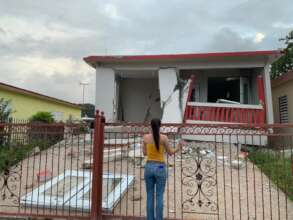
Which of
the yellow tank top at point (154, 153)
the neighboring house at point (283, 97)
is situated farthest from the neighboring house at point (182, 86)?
the yellow tank top at point (154, 153)

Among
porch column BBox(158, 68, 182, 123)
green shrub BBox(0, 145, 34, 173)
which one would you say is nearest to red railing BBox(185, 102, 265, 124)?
porch column BBox(158, 68, 182, 123)

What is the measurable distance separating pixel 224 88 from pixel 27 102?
462 inches

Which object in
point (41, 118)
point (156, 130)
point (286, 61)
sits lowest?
point (156, 130)

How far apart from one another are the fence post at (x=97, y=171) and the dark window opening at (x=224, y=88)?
8540 millimetres

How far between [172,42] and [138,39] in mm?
1816

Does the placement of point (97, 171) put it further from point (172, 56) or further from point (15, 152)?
point (172, 56)

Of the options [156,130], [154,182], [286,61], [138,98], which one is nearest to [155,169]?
[154,182]

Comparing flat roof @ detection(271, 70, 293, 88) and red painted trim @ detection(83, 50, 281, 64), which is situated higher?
red painted trim @ detection(83, 50, 281, 64)

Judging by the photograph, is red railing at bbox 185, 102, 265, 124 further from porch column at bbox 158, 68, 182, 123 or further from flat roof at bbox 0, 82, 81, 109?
flat roof at bbox 0, 82, 81, 109

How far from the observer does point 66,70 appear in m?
15.5

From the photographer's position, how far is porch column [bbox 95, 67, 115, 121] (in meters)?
10.1

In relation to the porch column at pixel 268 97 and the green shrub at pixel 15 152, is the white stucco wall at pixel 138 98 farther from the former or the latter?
the green shrub at pixel 15 152

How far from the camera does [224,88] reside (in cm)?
1370

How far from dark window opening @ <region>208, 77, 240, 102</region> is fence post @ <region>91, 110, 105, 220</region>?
336 inches
